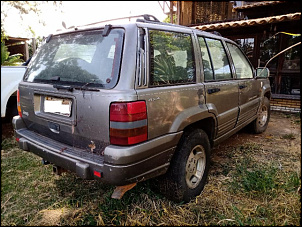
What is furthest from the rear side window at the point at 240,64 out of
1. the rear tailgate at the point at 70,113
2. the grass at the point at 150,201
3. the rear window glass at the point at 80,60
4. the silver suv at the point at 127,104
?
the rear tailgate at the point at 70,113

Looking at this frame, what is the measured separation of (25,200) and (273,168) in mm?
2977

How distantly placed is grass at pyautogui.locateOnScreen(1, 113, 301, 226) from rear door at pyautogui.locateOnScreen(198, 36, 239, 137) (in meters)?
0.71

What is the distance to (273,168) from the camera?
304 cm

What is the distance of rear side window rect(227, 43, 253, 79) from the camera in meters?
3.47

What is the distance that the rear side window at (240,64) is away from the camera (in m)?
3.47

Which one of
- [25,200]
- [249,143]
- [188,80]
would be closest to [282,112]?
[249,143]

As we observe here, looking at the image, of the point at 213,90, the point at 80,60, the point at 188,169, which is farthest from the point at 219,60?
the point at 80,60

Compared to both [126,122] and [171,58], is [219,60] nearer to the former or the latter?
[171,58]

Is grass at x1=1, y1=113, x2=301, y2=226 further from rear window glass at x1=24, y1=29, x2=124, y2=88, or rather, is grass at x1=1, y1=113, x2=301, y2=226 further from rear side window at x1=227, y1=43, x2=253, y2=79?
rear side window at x1=227, y1=43, x2=253, y2=79

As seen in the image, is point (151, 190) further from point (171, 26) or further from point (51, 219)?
point (171, 26)

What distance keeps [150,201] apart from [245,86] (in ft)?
7.53

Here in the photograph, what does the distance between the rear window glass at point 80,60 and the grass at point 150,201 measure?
1.23 m

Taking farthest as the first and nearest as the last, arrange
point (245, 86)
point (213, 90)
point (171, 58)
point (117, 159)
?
point (245, 86)
point (213, 90)
point (171, 58)
point (117, 159)

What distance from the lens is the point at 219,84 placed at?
2.82 metres
